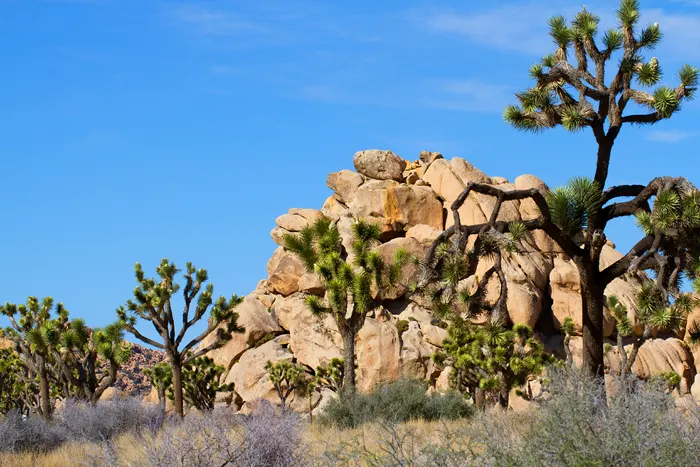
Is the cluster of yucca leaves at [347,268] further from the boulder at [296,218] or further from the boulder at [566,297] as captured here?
the boulder at [296,218]

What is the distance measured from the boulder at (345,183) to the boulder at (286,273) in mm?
5739

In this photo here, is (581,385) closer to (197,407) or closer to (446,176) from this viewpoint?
(197,407)

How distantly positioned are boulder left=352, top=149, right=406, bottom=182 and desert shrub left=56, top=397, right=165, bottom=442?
30078mm

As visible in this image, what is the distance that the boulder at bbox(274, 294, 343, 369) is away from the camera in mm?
41594

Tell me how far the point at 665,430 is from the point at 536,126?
10.8 metres

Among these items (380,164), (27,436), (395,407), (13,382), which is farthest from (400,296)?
(27,436)

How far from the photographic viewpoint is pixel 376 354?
39438mm

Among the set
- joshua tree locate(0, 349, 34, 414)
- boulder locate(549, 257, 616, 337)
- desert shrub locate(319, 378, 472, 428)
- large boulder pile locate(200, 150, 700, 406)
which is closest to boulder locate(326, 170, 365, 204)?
large boulder pile locate(200, 150, 700, 406)

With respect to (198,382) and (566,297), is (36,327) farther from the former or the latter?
(566,297)

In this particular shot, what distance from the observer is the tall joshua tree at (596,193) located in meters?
15.2

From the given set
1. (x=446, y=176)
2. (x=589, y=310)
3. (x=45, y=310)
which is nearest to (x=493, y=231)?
(x=589, y=310)

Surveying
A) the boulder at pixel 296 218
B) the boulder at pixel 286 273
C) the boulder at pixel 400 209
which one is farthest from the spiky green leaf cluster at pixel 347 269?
the boulder at pixel 296 218

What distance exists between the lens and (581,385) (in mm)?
7945

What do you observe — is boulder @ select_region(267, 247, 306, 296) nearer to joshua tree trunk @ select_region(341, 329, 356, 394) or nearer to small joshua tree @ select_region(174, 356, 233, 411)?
small joshua tree @ select_region(174, 356, 233, 411)
